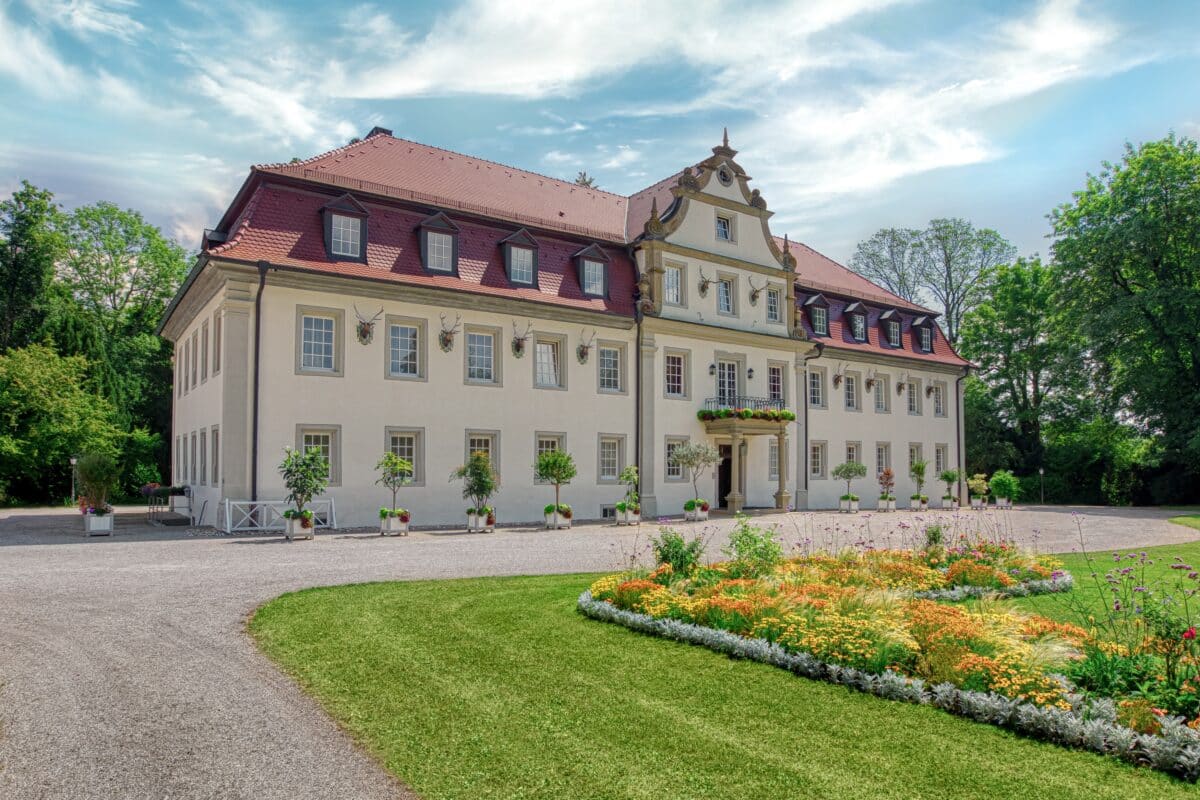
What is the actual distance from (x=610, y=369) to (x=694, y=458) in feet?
13.3

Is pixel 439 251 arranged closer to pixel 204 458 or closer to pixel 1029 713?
pixel 204 458

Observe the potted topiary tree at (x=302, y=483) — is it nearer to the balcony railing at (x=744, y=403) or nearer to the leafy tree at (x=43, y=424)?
the balcony railing at (x=744, y=403)

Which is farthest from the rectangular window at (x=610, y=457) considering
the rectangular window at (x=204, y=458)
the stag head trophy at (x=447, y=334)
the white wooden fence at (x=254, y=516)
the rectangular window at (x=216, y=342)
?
the rectangular window at (x=204, y=458)

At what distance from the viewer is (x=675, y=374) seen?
96.2 feet

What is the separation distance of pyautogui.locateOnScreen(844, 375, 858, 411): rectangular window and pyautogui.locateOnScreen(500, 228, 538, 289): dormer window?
1619cm

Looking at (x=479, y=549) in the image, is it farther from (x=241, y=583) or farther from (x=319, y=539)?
(x=241, y=583)

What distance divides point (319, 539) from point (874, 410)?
84.5 feet

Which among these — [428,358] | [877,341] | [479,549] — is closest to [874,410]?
[877,341]

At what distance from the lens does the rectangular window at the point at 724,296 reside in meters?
30.6

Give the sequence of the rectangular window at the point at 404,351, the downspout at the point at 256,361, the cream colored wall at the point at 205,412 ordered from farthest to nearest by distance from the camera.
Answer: the rectangular window at the point at 404,351
the cream colored wall at the point at 205,412
the downspout at the point at 256,361

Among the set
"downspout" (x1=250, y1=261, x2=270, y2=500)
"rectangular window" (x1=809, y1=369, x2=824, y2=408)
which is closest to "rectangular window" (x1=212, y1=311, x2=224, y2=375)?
"downspout" (x1=250, y1=261, x2=270, y2=500)

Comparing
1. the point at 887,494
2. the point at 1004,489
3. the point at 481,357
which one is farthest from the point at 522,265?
the point at 1004,489

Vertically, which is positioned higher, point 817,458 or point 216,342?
point 216,342

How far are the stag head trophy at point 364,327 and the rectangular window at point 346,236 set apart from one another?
5.41 ft
